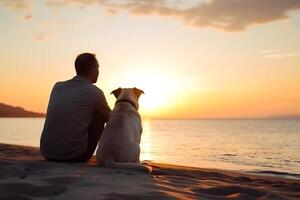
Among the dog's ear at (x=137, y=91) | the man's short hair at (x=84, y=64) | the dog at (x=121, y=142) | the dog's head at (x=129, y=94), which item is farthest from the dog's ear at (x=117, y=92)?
the man's short hair at (x=84, y=64)

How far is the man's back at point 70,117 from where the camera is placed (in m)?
5.75

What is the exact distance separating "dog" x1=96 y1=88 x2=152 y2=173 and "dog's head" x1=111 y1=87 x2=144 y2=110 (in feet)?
1.41

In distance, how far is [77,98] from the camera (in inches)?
230

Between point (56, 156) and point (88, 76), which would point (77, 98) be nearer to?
point (88, 76)

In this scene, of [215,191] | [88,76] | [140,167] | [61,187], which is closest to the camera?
[61,187]

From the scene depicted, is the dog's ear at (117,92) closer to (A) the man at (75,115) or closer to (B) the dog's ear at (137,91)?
(B) the dog's ear at (137,91)

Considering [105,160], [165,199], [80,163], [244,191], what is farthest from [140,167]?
[165,199]

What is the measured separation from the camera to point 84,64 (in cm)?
597

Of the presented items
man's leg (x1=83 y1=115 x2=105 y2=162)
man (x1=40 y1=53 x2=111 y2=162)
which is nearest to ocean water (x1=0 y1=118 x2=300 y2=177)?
man's leg (x1=83 y1=115 x2=105 y2=162)

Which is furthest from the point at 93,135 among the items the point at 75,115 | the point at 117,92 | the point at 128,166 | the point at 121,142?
the point at 117,92

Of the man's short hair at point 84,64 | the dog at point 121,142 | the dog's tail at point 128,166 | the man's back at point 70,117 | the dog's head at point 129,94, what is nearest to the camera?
the dog's tail at point 128,166

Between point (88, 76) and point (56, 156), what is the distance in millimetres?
1335

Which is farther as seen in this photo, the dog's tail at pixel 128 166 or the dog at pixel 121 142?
the dog at pixel 121 142

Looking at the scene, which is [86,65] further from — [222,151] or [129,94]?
[222,151]
